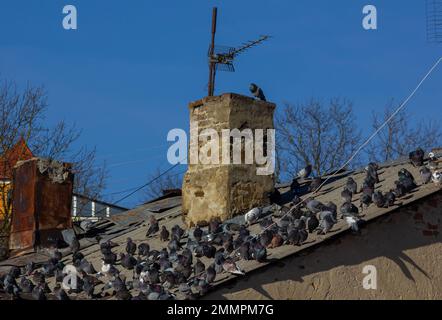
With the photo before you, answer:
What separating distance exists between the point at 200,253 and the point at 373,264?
8.01ft

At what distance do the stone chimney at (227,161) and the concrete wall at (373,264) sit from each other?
10.6 feet

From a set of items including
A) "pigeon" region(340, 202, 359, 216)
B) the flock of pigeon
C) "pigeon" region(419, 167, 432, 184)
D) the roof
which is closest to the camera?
the flock of pigeon

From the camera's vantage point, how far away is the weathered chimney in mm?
16359

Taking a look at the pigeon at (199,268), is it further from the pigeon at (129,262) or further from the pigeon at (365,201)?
the pigeon at (365,201)

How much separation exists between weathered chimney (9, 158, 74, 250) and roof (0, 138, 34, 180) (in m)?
10.3

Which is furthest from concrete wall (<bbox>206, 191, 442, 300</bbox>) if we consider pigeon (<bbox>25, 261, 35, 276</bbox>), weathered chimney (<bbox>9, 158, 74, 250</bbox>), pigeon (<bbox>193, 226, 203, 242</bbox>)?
weathered chimney (<bbox>9, 158, 74, 250</bbox>)

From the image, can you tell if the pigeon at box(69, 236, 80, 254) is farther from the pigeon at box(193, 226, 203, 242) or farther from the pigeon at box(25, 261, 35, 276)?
the pigeon at box(193, 226, 203, 242)

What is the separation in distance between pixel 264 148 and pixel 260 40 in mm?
7473

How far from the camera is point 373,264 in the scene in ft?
37.6

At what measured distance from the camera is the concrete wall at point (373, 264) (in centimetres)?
1096

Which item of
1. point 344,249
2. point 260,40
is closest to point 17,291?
point 344,249

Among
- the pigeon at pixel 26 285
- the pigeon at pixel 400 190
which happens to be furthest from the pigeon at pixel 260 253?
the pigeon at pixel 26 285

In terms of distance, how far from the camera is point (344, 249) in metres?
11.4
